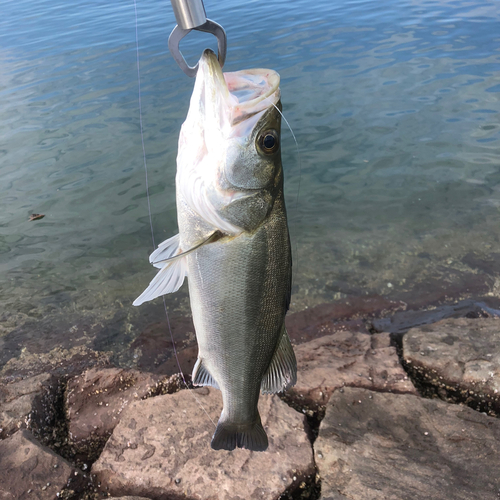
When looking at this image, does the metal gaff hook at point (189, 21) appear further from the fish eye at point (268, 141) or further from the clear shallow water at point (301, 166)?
the clear shallow water at point (301, 166)

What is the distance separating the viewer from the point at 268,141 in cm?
210

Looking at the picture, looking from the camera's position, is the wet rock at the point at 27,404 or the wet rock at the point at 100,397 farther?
the wet rock at the point at 100,397

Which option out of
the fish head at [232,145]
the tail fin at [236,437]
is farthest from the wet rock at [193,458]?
the fish head at [232,145]

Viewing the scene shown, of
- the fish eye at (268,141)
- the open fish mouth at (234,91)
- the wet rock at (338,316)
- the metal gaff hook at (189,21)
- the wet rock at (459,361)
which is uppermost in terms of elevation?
the metal gaff hook at (189,21)

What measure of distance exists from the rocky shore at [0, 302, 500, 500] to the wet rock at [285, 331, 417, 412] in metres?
0.01

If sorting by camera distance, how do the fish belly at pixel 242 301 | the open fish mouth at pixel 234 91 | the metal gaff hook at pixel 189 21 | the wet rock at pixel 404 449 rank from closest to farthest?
the metal gaff hook at pixel 189 21
the open fish mouth at pixel 234 91
the fish belly at pixel 242 301
the wet rock at pixel 404 449

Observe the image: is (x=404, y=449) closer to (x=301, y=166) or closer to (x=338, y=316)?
(x=338, y=316)

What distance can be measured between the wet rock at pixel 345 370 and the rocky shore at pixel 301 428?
0.01m

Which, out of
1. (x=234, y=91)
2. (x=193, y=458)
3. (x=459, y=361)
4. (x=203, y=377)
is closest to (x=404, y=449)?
(x=459, y=361)

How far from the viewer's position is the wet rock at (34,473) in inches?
117

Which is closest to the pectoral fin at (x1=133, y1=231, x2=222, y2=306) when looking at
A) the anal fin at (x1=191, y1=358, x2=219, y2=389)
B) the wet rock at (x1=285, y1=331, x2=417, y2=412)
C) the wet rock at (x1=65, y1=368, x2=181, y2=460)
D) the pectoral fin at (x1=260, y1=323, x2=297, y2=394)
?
the anal fin at (x1=191, y1=358, x2=219, y2=389)

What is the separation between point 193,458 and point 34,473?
112 centimetres

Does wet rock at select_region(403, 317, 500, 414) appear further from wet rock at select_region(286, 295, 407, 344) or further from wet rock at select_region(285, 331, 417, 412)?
wet rock at select_region(286, 295, 407, 344)

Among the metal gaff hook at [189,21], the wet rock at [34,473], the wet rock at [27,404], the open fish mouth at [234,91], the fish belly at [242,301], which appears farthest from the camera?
the wet rock at [27,404]
